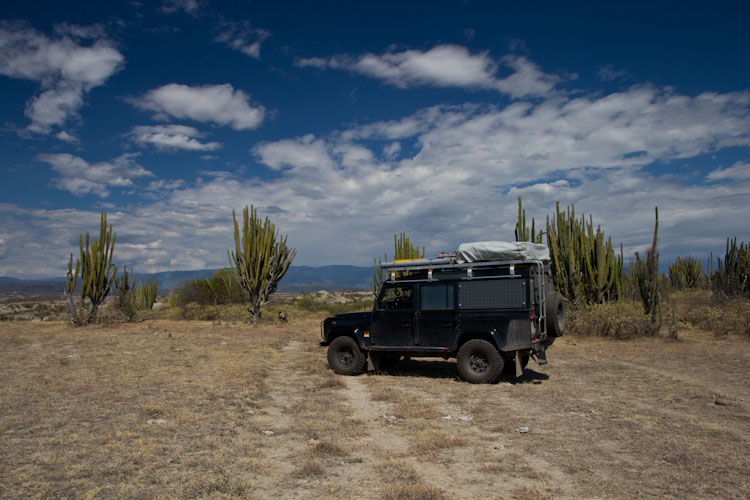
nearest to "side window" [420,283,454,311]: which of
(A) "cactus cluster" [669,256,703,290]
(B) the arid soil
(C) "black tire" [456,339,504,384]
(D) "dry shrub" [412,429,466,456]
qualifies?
(C) "black tire" [456,339,504,384]

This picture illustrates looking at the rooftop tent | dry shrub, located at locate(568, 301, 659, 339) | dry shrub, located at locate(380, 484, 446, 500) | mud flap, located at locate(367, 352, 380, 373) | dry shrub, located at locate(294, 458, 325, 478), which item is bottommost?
dry shrub, located at locate(294, 458, 325, 478)

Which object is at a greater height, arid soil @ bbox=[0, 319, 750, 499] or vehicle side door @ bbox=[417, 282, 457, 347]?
vehicle side door @ bbox=[417, 282, 457, 347]

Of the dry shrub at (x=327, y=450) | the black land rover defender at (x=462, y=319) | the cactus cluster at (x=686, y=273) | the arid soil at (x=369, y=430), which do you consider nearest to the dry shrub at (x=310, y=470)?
the arid soil at (x=369, y=430)

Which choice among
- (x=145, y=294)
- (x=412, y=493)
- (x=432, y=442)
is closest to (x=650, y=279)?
(x=432, y=442)

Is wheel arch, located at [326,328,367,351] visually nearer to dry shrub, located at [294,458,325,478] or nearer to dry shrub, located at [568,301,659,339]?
dry shrub, located at [294,458,325,478]

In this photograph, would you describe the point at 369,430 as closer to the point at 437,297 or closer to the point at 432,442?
the point at 432,442

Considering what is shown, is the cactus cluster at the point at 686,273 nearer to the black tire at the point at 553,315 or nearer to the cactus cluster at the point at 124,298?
the black tire at the point at 553,315

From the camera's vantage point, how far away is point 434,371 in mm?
10148

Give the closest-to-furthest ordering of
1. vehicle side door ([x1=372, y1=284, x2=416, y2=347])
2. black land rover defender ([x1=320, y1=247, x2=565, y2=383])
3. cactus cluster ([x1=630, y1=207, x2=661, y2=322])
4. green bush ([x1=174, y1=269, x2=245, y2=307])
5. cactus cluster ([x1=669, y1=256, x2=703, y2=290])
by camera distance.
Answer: black land rover defender ([x1=320, y1=247, x2=565, y2=383]) → vehicle side door ([x1=372, y1=284, x2=416, y2=347]) → cactus cluster ([x1=630, y1=207, x2=661, y2=322]) → green bush ([x1=174, y1=269, x2=245, y2=307]) → cactus cluster ([x1=669, y1=256, x2=703, y2=290])

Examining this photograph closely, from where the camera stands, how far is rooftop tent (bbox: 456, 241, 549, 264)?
28.6 feet

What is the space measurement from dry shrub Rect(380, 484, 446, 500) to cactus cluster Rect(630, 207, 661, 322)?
1279 centimetres

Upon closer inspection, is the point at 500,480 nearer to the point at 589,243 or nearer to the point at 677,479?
the point at 677,479

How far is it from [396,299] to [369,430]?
3.74m

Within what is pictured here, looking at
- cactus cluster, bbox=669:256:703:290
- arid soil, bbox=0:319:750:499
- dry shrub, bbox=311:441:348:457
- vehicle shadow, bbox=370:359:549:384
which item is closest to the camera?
arid soil, bbox=0:319:750:499
